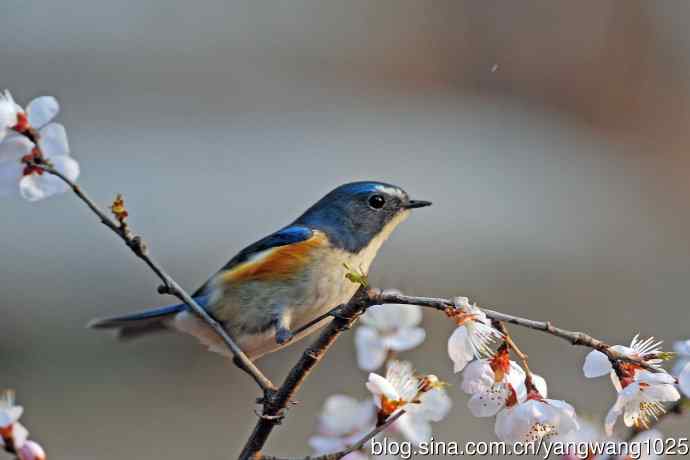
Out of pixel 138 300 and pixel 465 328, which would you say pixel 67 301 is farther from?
pixel 465 328

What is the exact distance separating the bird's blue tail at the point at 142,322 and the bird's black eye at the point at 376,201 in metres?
0.34

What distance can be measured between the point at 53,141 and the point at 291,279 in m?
0.66

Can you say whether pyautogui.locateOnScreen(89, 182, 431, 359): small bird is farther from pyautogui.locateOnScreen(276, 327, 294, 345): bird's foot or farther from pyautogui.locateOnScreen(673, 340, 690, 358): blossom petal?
pyautogui.locateOnScreen(673, 340, 690, 358): blossom petal

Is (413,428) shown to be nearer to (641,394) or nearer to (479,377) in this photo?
(479,377)

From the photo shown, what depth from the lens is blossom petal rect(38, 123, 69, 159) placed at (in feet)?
2.94

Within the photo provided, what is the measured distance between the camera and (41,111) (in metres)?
0.89

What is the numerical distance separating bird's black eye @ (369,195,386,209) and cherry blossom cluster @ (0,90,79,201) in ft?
2.85

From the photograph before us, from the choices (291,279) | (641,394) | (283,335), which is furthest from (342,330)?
(291,279)

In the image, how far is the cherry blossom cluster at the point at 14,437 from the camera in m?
0.79

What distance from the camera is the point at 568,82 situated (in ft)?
19.3

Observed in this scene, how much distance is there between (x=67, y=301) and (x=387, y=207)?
105 inches

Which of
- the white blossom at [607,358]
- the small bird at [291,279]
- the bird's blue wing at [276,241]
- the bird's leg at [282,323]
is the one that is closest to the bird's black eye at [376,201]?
the small bird at [291,279]

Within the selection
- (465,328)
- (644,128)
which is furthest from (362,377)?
(644,128)

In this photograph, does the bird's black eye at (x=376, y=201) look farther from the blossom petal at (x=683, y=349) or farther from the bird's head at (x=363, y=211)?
the blossom petal at (x=683, y=349)
